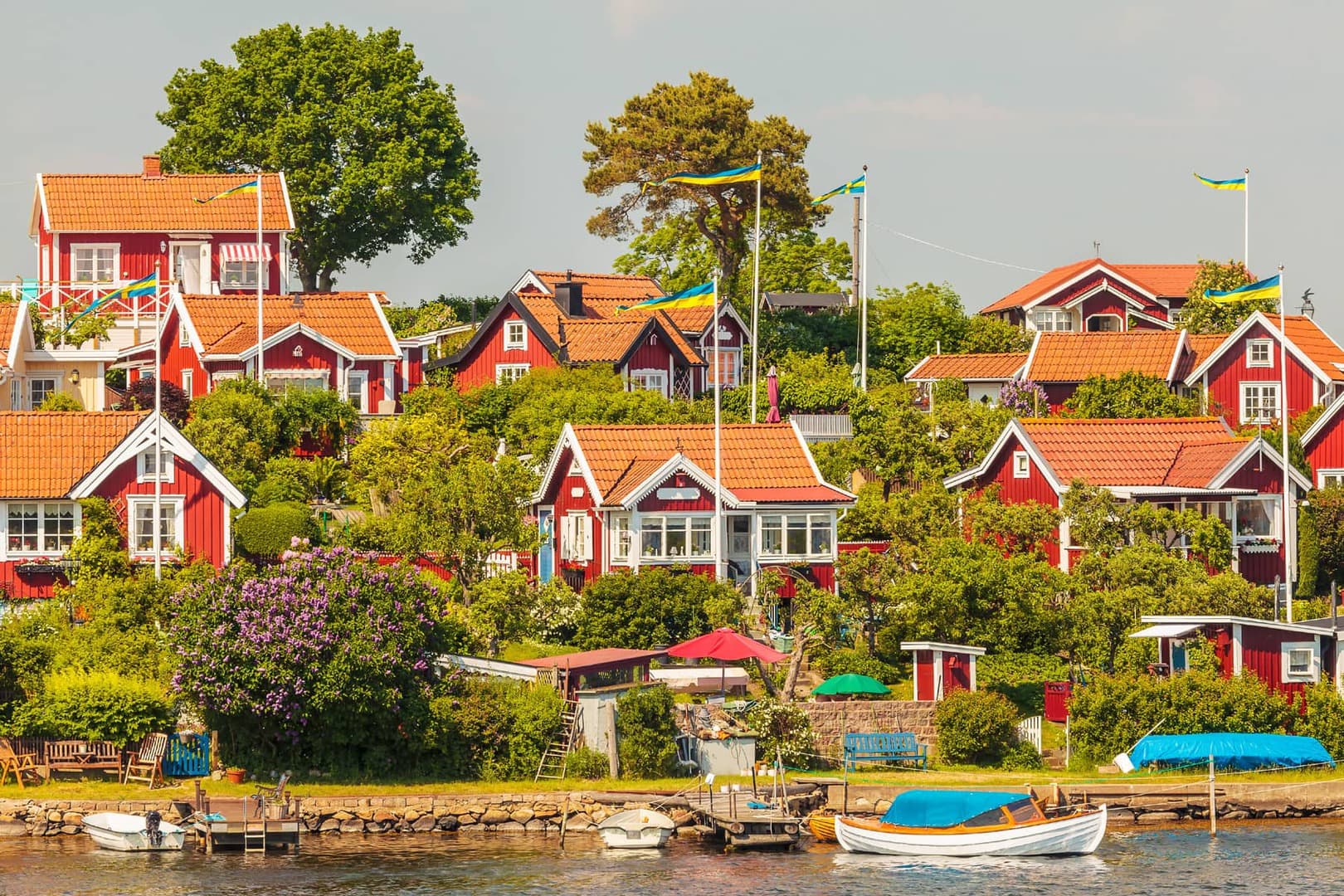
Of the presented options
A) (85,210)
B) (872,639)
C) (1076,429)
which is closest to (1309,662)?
(872,639)

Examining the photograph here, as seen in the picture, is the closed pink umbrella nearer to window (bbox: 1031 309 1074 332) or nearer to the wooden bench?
the wooden bench

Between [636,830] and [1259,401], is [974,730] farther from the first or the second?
[1259,401]

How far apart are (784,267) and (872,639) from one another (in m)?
51.3

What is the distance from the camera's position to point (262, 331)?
78.2 metres

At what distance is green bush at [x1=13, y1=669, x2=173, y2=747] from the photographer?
167 feet

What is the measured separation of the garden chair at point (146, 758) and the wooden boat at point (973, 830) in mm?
15208

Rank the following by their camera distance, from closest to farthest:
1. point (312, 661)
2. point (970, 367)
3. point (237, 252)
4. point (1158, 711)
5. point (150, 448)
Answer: point (312, 661), point (1158, 711), point (150, 448), point (237, 252), point (970, 367)

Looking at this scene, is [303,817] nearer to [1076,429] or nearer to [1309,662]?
[1309,662]

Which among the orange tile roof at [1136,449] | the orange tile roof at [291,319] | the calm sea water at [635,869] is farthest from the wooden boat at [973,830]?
the orange tile roof at [291,319]

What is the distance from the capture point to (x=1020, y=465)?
69.9 m

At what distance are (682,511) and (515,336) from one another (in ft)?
68.5

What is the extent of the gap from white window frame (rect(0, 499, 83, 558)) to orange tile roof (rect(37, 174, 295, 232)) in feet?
91.1

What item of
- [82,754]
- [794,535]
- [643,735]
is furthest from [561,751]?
[794,535]

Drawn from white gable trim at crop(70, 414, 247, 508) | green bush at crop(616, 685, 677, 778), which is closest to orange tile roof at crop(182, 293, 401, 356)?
white gable trim at crop(70, 414, 247, 508)
